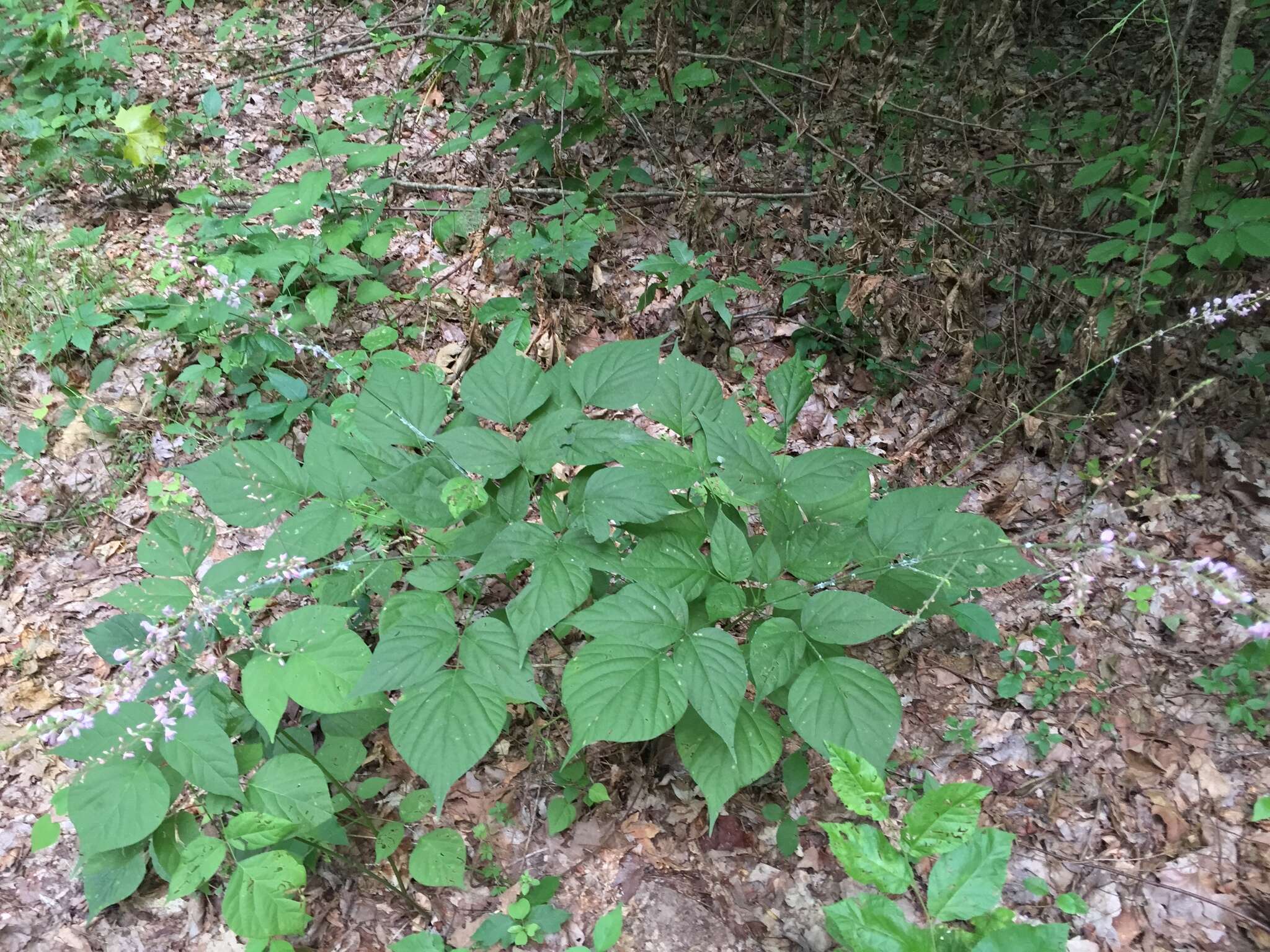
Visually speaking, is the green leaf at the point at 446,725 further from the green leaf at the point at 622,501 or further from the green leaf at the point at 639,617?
the green leaf at the point at 622,501

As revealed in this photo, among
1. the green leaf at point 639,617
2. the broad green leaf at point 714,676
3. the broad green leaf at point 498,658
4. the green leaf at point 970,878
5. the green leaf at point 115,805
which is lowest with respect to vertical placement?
the green leaf at point 115,805

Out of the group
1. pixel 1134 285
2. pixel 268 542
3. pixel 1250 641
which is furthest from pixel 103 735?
pixel 1134 285

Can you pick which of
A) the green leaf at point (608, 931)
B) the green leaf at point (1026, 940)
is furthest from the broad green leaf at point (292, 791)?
the green leaf at point (1026, 940)

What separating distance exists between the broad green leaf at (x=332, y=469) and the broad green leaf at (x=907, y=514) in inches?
57.3

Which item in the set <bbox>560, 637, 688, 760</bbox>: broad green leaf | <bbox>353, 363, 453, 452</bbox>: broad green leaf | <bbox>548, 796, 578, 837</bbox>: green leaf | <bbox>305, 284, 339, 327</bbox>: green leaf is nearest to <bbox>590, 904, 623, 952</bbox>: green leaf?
<bbox>548, 796, 578, 837</bbox>: green leaf

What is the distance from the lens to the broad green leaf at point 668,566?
1855 mm

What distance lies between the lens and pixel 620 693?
167cm

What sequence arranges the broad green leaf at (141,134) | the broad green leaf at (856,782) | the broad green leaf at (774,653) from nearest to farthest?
the broad green leaf at (856,782)
the broad green leaf at (774,653)
the broad green leaf at (141,134)

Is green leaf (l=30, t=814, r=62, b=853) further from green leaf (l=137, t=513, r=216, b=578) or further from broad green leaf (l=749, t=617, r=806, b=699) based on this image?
broad green leaf (l=749, t=617, r=806, b=699)

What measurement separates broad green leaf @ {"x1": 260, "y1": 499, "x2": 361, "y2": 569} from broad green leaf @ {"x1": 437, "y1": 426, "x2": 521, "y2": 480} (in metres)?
0.34

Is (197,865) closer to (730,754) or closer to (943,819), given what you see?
(730,754)

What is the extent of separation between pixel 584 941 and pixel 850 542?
1375 mm

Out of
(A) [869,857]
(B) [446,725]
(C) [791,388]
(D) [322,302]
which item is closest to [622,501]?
(B) [446,725]

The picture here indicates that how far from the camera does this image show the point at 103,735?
1.82 metres
